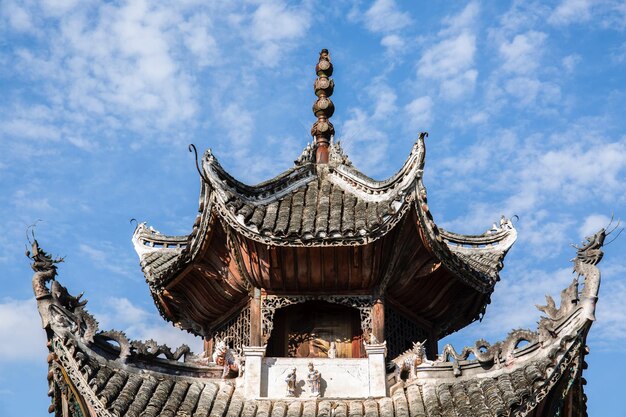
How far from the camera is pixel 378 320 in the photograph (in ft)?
69.6

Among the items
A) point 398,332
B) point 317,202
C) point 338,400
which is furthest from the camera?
point 317,202

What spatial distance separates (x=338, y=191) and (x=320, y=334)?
2673mm

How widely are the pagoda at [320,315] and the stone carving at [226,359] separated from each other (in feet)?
0.07

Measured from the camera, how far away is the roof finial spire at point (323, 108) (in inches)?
951

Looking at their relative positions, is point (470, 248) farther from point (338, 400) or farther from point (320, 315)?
point (338, 400)

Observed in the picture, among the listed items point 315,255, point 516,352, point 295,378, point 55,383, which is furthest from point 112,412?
point 516,352

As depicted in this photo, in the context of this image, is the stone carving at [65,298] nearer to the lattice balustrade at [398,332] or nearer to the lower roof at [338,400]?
the lower roof at [338,400]

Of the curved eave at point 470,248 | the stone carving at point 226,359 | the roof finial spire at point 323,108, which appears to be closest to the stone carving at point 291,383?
the stone carving at point 226,359

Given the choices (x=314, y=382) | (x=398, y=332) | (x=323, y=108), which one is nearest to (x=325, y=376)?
(x=314, y=382)

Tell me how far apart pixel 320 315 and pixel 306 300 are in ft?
2.10

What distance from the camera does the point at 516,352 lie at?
1953cm

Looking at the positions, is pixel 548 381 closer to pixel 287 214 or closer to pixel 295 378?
pixel 295 378

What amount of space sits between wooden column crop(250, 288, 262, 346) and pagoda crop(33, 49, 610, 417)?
2cm

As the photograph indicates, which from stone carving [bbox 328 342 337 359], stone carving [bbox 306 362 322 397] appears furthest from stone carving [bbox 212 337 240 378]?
stone carving [bbox 328 342 337 359]
